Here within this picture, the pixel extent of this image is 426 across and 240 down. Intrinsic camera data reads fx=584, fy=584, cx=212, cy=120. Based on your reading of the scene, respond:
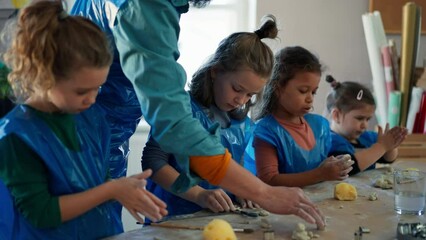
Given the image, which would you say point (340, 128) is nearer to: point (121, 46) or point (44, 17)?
point (121, 46)

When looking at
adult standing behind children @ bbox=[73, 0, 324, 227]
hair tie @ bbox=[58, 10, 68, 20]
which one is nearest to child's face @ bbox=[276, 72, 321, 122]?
adult standing behind children @ bbox=[73, 0, 324, 227]

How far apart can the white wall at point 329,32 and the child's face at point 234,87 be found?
1664 millimetres

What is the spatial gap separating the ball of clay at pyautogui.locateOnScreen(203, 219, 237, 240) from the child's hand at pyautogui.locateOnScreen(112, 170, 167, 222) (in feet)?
0.40

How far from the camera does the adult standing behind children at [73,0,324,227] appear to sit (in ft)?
4.00

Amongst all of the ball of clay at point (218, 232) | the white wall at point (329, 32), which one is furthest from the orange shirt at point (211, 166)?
the white wall at point (329, 32)

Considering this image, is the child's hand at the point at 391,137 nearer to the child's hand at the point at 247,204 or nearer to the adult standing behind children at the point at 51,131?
the child's hand at the point at 247,204

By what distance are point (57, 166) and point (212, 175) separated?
33 centimetres

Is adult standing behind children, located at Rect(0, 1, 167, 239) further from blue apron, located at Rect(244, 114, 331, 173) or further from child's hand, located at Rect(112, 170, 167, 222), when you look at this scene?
blue apron, located at Rect(244, 114, 331, 173)

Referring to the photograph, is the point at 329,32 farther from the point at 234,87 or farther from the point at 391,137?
the point at 234,87

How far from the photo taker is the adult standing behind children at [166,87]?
122 cm

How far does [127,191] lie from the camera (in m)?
1.16

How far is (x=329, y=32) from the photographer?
3355 millimetres

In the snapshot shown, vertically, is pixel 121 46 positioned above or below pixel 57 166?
above

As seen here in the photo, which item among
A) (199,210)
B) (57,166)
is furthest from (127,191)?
(199,210)
